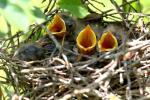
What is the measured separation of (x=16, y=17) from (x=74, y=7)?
34 centimetres

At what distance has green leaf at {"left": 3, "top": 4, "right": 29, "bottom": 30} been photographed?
92cm

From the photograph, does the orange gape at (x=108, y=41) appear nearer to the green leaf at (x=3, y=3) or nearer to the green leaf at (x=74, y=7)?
the green leaf at (x=74, y=7)

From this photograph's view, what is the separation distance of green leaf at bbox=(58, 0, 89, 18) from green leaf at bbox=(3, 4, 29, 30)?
11.0 inches

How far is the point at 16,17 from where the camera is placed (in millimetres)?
922

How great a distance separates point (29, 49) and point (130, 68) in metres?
0.41

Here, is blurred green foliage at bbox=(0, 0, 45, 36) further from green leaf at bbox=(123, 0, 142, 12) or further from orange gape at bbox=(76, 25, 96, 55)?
green leaf at bbox=(123, 0, 142, 12)

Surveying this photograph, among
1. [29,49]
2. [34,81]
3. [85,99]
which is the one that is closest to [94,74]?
[85,99]

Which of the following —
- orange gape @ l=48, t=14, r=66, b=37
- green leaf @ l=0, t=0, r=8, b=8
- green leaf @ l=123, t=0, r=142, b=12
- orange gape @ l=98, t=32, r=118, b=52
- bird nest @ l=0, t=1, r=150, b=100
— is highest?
green leaf @ l=0, t=0, r=8, b=8

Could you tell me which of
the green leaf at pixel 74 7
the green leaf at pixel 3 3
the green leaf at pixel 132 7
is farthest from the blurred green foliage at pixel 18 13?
the green leaf at pixel 132 7

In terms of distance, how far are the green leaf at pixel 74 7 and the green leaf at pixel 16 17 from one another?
279mm

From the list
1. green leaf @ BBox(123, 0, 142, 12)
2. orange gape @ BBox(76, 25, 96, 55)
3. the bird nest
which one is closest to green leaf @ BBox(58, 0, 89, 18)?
the bird nest

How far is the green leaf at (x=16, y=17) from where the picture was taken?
92 cm

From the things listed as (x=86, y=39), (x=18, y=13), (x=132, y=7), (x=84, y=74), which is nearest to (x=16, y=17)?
(x=18, y=13)

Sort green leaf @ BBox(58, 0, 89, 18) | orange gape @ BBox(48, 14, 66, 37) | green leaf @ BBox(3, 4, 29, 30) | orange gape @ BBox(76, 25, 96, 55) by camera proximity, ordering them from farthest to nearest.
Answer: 1. orange gape @ BBox(48, 14, 66, 37)
2. orange gape @ BBox(76, 25, 96, 55)
3. green leaf @ BBox(58, 0, 89, 18)
4. green leaf @ BBox(3, 4, 29, 30)
